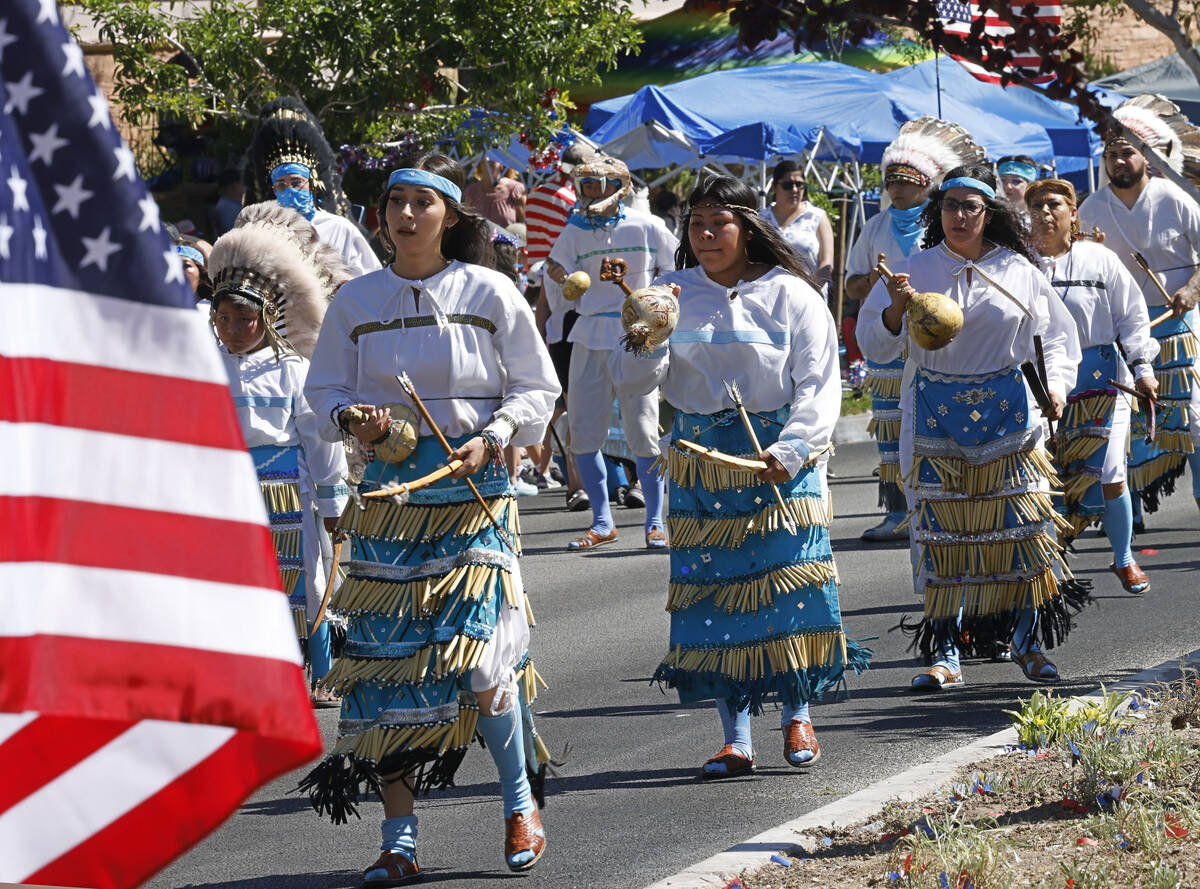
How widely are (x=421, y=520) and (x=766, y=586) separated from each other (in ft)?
4.72

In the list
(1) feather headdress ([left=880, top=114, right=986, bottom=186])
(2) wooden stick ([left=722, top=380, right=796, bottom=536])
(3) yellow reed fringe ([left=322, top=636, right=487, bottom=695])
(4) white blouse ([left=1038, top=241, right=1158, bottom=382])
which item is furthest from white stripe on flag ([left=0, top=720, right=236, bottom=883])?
(1) feather headdress ([left=880, top=114, right=986, bottom=186])

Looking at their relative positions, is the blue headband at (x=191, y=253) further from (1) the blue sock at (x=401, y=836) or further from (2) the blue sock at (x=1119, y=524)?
(2) the blue sock at (x=1119, y=524)

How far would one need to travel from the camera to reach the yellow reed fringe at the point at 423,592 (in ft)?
16.8

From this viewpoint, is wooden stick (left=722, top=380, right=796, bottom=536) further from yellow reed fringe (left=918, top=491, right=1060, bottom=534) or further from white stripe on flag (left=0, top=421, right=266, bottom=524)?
white stripe on flag (left=0, top=421, right=266, bottom=524)

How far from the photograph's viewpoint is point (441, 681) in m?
5.09

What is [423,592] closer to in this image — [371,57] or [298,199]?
[298,199]

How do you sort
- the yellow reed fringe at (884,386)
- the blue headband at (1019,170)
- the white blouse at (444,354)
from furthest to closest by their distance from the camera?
the yellow reed fringe at (884,386) → the blue headband at (1019,170) → the white blouse at (444,354)

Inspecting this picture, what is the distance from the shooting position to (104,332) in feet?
6.73

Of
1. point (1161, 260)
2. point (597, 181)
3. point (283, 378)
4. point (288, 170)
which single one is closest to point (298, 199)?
point (288, 170)

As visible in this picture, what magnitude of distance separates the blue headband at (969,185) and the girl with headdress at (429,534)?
2.42 m

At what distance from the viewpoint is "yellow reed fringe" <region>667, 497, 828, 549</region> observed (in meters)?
6.13

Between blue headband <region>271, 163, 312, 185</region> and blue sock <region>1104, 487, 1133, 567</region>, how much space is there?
4.52 meters

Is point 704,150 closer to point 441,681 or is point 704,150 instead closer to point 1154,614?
point 1154,614

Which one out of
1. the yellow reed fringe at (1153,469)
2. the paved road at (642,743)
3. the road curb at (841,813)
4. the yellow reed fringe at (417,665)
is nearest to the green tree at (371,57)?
the paved road at (642,743)
